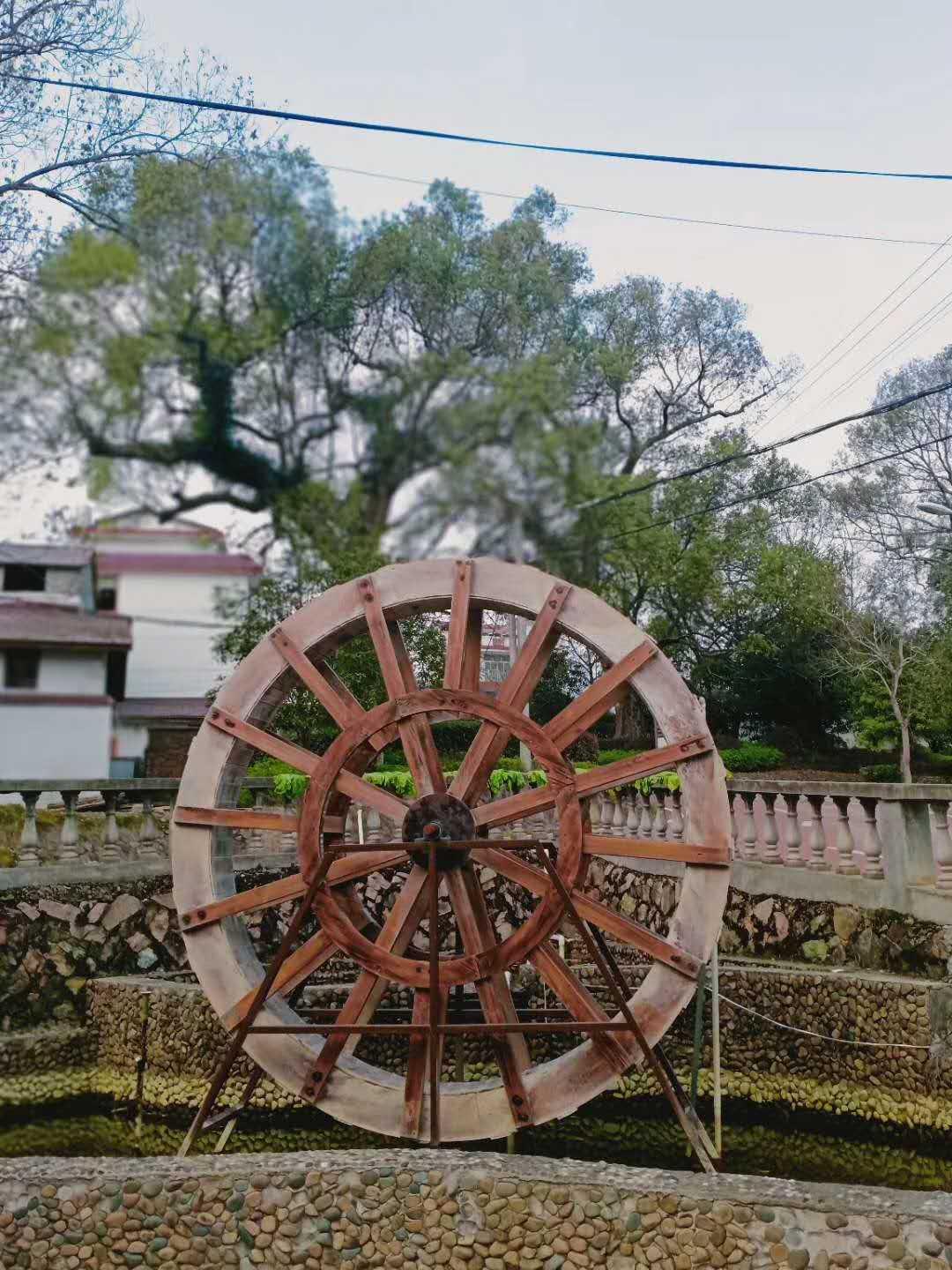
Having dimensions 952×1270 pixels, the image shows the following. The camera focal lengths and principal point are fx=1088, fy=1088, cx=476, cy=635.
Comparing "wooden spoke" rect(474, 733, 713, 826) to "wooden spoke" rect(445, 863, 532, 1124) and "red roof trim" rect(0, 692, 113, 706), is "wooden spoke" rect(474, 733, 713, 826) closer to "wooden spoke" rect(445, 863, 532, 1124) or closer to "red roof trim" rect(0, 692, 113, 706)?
"wooden spoke" rect(445, 863, 532, 1124)

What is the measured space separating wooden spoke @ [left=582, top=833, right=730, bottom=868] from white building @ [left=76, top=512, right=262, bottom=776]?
2196mm

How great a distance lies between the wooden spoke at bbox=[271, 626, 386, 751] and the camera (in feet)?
17.1

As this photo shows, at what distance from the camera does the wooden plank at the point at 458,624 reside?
513 cm

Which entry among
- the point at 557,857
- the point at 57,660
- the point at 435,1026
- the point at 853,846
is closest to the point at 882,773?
the point at 853,846

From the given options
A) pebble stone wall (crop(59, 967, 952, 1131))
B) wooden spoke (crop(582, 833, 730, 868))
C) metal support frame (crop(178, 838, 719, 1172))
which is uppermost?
wooden spoke (crop(582, 833, 730, 868))

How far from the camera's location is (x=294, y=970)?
495 cm

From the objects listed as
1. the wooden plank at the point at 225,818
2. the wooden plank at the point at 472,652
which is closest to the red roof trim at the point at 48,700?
the wooden plank at the point at 225,818

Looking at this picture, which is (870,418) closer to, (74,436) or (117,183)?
(117,183)

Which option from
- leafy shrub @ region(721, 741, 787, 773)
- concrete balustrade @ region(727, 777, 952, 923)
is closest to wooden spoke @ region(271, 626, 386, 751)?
concrete balustrade @ region(727, 777, 952, 923)

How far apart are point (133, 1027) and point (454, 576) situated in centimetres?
391

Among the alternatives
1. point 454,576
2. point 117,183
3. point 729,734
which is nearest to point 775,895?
point 454,576

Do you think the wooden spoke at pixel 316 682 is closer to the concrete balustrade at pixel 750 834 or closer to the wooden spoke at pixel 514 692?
the wooden spoke at pixel 514 692

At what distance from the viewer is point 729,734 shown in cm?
1856

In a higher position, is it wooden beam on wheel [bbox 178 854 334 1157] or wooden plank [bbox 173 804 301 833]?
wooden plank [bbox 173 804 301 833]
